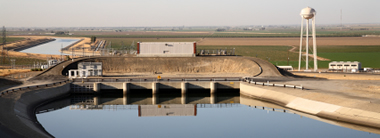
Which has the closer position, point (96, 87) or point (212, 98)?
point (212, 98)

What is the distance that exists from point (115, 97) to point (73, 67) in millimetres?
25099

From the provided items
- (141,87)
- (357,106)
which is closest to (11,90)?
(141,87)

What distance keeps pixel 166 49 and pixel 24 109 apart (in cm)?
5800

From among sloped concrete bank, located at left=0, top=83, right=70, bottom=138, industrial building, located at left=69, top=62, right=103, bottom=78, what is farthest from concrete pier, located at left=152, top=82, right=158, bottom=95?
industrial building, located at left=69, top=62, right=103, bottom=78

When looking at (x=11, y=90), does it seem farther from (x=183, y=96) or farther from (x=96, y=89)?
(x=183, y=96)

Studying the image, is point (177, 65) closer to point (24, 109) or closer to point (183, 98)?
point (183, 98)

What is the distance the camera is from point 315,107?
67812mm

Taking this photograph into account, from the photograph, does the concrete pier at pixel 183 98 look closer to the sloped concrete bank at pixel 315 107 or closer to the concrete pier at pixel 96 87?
the sloped concrete bank at pixel 315 107

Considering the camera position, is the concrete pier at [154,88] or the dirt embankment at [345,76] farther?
the dirt embankment at [345,76]

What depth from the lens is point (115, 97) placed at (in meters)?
87.6

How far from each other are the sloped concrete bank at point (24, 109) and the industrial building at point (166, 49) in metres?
34.5

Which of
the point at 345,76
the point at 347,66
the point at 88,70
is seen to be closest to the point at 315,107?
the point at 345,76

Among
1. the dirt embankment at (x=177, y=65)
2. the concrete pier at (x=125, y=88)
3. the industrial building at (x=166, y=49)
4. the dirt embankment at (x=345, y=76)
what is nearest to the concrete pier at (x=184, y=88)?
the concrete pier at (x=125, y=88)

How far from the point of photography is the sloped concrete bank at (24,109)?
50312mm
